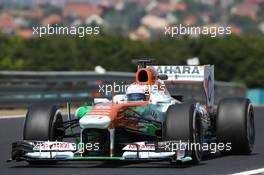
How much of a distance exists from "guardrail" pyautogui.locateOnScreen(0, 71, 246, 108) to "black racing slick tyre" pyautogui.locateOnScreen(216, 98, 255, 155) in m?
10.4

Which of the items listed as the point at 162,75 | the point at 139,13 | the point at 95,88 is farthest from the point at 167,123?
the point at 139,13

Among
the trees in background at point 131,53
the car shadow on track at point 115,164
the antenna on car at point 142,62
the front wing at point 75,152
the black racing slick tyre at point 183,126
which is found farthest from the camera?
the trees in background at point 131,53

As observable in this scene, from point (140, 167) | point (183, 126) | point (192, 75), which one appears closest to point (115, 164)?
point (140, 167)

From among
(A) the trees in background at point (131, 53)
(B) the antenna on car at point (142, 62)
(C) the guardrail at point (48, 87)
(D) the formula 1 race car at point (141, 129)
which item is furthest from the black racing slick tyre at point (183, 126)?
(A) the trees in background at point (131, 53)

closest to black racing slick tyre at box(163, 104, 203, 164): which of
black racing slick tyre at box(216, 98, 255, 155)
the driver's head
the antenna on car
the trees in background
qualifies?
the driver's head

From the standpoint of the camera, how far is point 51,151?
11586 mm

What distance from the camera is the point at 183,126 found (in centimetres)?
1152

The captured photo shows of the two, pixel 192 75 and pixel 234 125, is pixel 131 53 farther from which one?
pixel 234 125

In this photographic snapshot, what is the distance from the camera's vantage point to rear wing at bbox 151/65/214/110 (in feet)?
45.8

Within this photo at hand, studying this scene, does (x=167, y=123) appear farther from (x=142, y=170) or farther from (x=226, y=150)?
(x=226, y=150)

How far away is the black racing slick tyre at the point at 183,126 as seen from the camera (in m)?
11.5

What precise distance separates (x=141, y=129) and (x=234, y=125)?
1566mm

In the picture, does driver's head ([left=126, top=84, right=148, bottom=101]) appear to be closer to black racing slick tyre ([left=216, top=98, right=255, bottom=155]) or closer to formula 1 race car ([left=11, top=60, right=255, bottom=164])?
formula 1 race car ([left=11, top=60, right=255, bottom=164])

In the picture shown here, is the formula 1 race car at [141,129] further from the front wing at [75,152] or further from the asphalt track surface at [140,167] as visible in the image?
the asphalt track surface at [140,167]
